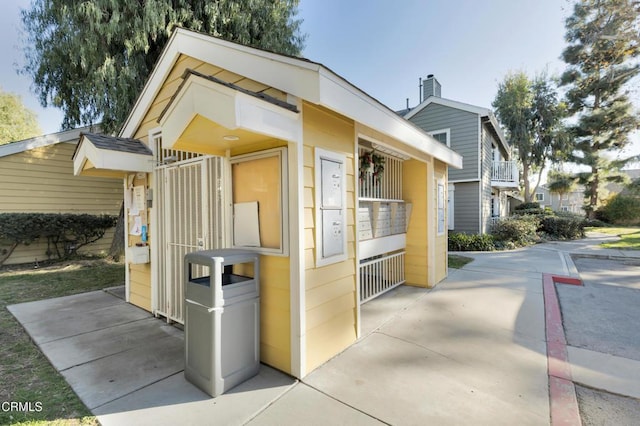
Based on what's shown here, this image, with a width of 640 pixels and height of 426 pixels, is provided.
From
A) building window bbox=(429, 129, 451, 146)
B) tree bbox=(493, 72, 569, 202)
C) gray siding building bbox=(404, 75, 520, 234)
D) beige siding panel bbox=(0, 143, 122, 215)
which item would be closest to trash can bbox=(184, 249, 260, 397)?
beige siding panel bbox=(0, 143, 122, 215)

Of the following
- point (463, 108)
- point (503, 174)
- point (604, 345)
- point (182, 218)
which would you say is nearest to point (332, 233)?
point (182, 218)

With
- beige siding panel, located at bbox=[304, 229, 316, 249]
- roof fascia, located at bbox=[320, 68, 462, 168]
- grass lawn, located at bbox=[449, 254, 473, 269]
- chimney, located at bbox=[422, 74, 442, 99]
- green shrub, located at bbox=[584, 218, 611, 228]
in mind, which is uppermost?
chimney, located at bbox=[422, 74, 442, 99]

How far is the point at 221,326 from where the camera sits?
7.47ft

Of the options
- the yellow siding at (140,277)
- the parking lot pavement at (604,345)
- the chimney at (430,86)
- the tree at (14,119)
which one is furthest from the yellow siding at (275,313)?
the tree at (14,119)

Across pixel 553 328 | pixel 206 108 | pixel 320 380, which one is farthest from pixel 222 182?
pixel 553 328

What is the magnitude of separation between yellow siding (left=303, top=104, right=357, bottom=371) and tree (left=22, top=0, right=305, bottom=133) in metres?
6.31

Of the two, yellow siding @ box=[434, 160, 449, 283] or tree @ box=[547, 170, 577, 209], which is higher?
tree @ box=[547, 170, 577, 209]

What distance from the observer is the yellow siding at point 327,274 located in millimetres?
2604

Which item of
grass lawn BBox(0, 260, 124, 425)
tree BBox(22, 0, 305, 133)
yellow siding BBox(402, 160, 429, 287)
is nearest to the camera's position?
grass lawn BBox(0, 260, 124, 425)

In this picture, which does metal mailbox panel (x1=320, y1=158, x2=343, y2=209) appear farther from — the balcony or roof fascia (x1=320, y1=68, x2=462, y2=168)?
the balcony

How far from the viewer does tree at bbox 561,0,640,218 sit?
12.5 metres

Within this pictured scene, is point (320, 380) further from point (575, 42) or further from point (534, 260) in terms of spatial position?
point (575, 42)

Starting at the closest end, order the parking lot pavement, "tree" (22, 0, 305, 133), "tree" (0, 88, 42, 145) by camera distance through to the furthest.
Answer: the parking lot pavement, "tree" (22, 0, 305, 133), "tree" (0, 88, 42, 145)

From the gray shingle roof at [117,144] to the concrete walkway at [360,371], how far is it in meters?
2.33
